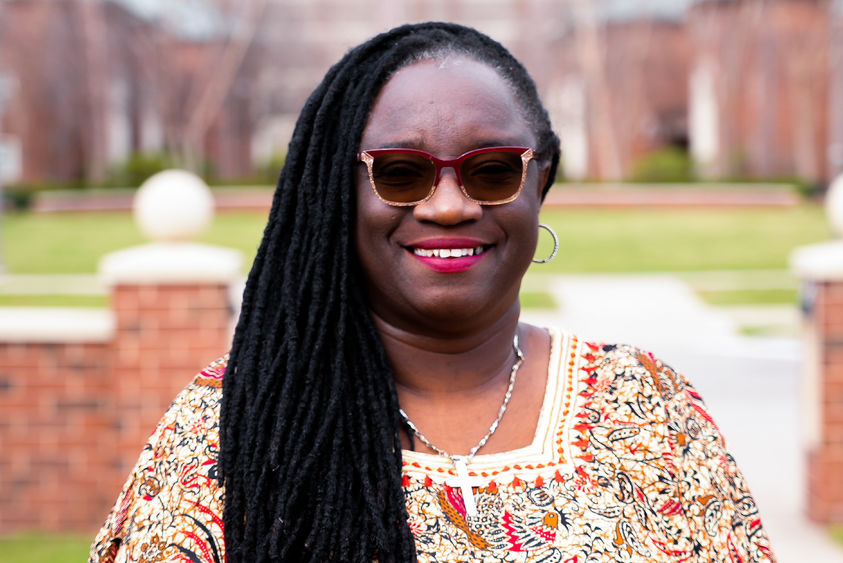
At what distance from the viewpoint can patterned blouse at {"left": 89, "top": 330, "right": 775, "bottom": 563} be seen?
1617 mm

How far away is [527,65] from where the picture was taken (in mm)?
32281

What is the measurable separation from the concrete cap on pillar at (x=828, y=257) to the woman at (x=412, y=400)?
11.9 ft

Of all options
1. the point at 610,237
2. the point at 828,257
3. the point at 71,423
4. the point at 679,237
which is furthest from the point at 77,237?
the point at 828,257

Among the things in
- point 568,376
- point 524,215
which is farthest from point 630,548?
point 524,215

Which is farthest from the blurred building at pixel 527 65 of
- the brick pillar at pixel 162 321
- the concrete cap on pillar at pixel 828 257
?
the brick pillar at pixel 162 321

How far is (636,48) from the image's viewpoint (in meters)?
32.7

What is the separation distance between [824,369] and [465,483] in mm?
4093

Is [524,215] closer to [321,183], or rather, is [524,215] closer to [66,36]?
[321,183]

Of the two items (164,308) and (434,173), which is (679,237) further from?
(434,173)

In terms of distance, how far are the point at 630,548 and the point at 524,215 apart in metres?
0.60

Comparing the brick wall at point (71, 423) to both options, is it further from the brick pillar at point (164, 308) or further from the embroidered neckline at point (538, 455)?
the embroidered neckline at point (538, 455)

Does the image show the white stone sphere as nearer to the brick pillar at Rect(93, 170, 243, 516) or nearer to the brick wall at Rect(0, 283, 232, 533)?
the brick pillar at Rect(93, 170, 243, 516)

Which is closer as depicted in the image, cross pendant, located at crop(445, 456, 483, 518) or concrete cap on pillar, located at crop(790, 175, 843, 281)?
cross pendant, located at crop(445, 456, 483, 518)

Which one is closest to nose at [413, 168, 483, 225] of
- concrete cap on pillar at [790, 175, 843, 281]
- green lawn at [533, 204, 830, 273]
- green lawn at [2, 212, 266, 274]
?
concrete cap on pillar at [790, 175, 843, 281]
